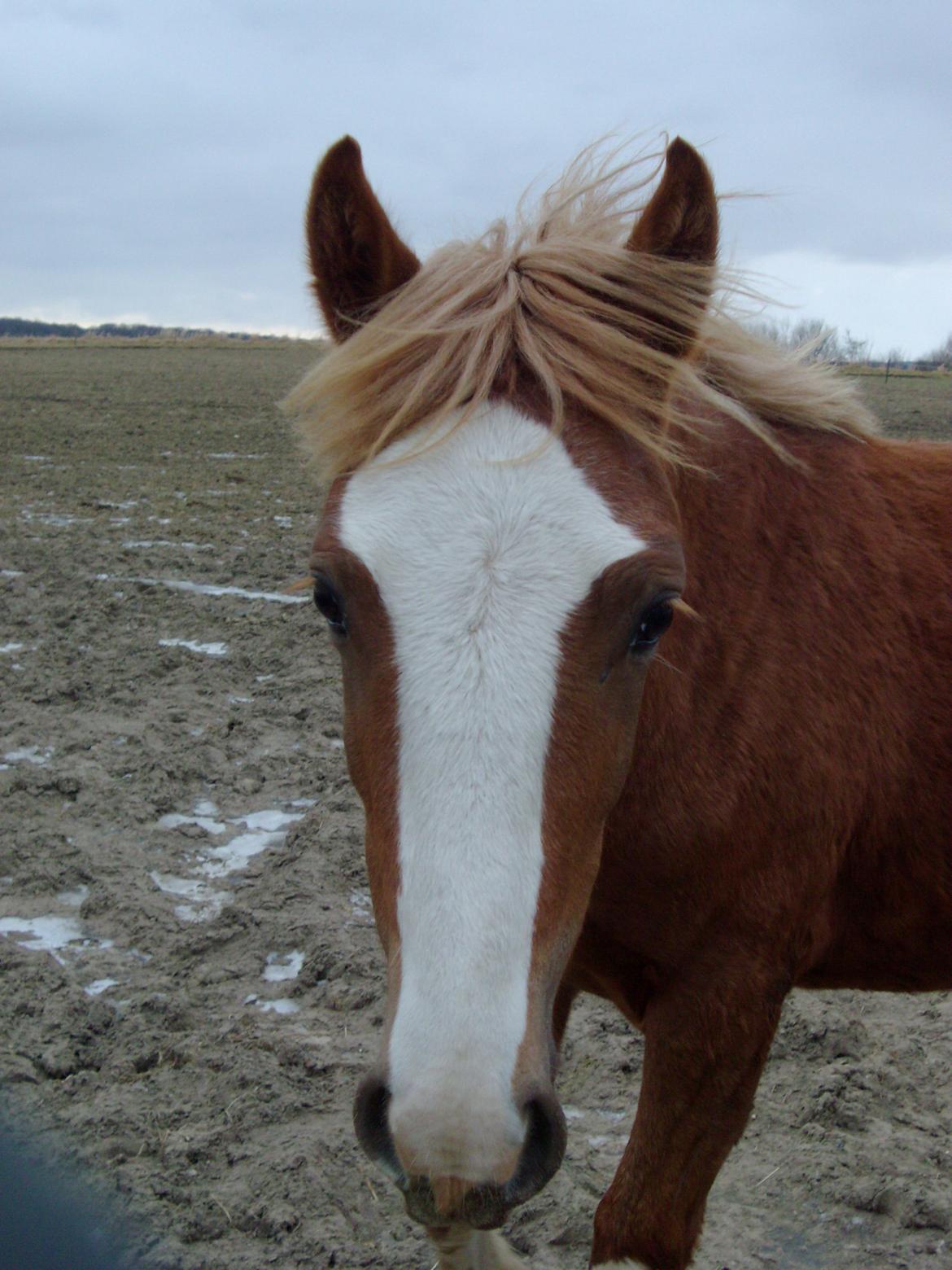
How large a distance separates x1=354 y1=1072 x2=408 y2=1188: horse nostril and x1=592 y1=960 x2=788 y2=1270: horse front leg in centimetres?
81

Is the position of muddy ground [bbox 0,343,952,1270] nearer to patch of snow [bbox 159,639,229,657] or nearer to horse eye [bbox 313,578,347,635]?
patch of snow [bbox 159,639,229,657]

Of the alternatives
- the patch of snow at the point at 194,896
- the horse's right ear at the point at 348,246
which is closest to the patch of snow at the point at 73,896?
the patch of snow at the point at 194,896

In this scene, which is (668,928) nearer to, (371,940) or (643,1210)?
(643,1210)

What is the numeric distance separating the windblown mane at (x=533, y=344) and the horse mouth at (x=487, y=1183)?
104 cm

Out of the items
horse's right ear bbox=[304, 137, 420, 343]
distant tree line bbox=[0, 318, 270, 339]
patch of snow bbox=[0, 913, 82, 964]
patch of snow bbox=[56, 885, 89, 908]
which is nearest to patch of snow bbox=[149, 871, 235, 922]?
patch of snow bbox=[56, 885, 89, 908]

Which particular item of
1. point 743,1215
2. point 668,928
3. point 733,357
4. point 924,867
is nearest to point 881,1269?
point 743,1215

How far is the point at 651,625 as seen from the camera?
1724 millimetres

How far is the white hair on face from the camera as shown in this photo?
136 cm

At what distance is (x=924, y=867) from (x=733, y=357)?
1211mm

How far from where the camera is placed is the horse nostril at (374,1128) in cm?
145

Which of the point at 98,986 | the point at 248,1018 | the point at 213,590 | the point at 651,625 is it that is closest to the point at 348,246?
the point at 651,625

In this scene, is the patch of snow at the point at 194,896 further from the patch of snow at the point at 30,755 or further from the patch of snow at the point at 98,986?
the patch of snow at the point at 30,755

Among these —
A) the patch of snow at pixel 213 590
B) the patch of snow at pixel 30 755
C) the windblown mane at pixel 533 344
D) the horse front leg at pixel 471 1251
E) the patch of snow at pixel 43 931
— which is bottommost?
the horse front leg at pixel 471 1251

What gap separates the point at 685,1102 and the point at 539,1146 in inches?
30.9
